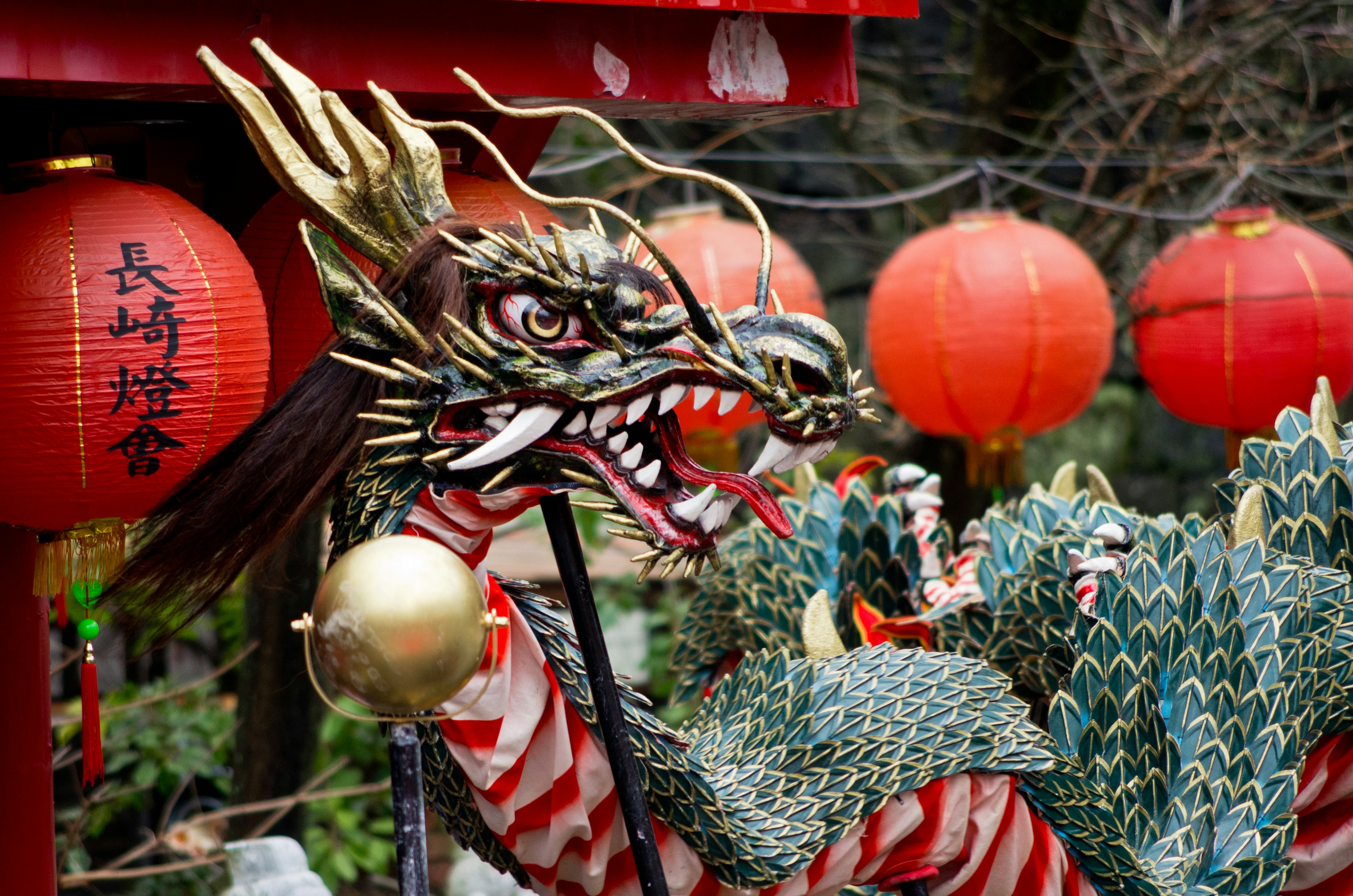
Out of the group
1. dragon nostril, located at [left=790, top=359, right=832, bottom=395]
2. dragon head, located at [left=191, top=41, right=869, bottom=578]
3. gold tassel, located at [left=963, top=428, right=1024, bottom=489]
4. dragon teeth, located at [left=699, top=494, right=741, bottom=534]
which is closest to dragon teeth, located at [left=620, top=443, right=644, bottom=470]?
dragon head, located at [left=191, top=41, right=869, bottom=578]

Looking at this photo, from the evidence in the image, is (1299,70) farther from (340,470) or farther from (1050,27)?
(340,470)

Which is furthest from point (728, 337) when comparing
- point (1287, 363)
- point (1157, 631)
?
point (1287, 363)

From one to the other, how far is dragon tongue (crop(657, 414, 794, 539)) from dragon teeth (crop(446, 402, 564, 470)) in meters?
0.17

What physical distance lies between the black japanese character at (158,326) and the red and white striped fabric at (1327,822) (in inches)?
85.2

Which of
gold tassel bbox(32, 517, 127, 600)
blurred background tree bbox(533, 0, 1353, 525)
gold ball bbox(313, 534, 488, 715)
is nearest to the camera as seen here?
gold ball bbox(313, 534, 488, 715)

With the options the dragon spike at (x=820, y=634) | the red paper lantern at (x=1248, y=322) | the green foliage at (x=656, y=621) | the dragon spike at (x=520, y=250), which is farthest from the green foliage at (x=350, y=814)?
the dragon spike at (x=520, y=250)

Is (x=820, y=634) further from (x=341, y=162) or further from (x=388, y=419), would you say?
(x=341, y=162)

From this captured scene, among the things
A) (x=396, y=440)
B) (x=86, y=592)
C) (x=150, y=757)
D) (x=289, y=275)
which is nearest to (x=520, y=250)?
(x=396, y=440)

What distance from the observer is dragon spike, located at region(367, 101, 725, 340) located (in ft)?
5.22

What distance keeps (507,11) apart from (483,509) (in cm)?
92

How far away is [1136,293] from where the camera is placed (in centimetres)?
490

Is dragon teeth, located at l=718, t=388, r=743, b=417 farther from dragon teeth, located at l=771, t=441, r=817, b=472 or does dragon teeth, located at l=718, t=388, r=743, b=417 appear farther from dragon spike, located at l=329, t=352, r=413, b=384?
dragon spike, located at l=329, t=352, r=413, b=384

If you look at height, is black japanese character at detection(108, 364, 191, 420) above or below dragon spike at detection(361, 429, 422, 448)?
above

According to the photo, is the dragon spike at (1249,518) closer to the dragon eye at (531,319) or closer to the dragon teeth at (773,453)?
the dragon teeth at (773,453)
